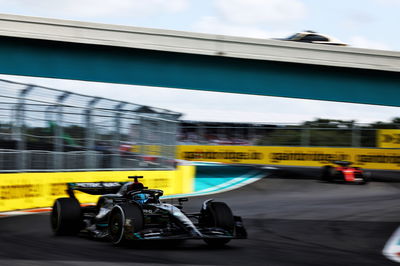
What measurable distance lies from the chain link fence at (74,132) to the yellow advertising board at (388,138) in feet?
36.2

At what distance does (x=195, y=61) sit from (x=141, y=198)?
1346 cm

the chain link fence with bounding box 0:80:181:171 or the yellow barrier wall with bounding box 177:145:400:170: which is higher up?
the chain link fence with bounding box 0:80:181:171

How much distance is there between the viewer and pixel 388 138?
87.4 feet

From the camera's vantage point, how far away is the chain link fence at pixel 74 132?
43.3 ft

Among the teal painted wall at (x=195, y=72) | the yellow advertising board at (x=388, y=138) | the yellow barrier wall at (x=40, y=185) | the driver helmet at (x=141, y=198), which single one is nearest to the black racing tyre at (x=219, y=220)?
the driver helmet at (x=141, y=198)

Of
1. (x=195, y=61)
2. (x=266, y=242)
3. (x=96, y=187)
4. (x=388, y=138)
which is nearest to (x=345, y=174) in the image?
(x=388, y=138)

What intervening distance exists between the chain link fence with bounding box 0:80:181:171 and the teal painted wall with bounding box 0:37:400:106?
8.79 ft

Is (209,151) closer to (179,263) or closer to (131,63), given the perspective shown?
(131,63)

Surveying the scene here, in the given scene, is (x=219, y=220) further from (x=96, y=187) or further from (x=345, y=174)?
(x=345, y=174)

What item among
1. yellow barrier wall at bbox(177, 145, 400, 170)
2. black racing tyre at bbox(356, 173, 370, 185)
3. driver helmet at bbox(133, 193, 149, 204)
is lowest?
black racing tyre at bbox(356, 173, 370, 185)

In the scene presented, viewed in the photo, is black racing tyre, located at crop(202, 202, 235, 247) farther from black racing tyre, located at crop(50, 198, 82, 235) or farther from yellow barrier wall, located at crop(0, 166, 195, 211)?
yellow barrier wall, located at crop(0, 166, 195, 211)

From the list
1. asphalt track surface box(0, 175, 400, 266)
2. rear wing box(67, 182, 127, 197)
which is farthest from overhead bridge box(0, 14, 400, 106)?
rear wing box(67, 182, 127, 197)

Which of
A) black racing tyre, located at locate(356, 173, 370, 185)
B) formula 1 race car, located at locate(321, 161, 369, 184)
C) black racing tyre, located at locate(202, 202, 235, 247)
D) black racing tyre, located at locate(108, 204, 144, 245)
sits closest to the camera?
black racing tyre, located at locate(108, 204, 144, 245)

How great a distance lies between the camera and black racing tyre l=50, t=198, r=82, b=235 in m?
9.46
